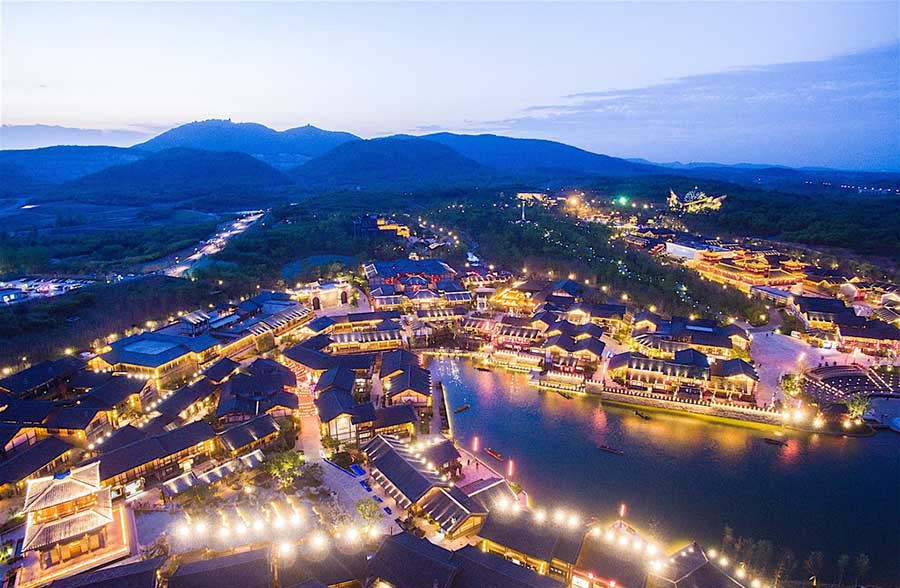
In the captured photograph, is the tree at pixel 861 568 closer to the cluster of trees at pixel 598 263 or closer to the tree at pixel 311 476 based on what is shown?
the tree at pixel 311 476

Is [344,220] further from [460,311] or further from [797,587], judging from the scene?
[797,587]

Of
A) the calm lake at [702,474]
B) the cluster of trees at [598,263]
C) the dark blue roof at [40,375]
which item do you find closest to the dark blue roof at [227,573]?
the calm lake at [702,474]

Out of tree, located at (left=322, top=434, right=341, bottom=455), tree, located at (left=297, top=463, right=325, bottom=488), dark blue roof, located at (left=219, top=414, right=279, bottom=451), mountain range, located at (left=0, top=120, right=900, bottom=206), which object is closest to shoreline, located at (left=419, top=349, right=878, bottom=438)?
tree, located at (left=322, top=434, right=341, bottom=455)

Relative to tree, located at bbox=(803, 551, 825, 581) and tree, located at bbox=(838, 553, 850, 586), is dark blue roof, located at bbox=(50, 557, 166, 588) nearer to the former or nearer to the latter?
tree, located at bbox=(803, 551, 825, 581)

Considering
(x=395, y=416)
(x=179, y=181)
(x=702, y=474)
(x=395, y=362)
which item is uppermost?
(x=179, y=181)

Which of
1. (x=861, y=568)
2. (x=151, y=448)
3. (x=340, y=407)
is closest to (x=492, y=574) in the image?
(x=340, y=407)

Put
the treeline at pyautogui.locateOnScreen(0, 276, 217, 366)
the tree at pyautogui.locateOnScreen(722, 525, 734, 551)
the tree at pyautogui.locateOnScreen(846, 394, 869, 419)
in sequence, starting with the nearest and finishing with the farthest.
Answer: the tree at pyautogui.locateOnScreen(722, 525, 734, 551) → the tree at pyautogui.locateOnScreen(846, 394, 869, 419) → the treeline at pyautogui.locateOnScreen(0, 276, 217, 366)

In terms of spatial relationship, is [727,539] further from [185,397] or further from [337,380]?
[185,397]
